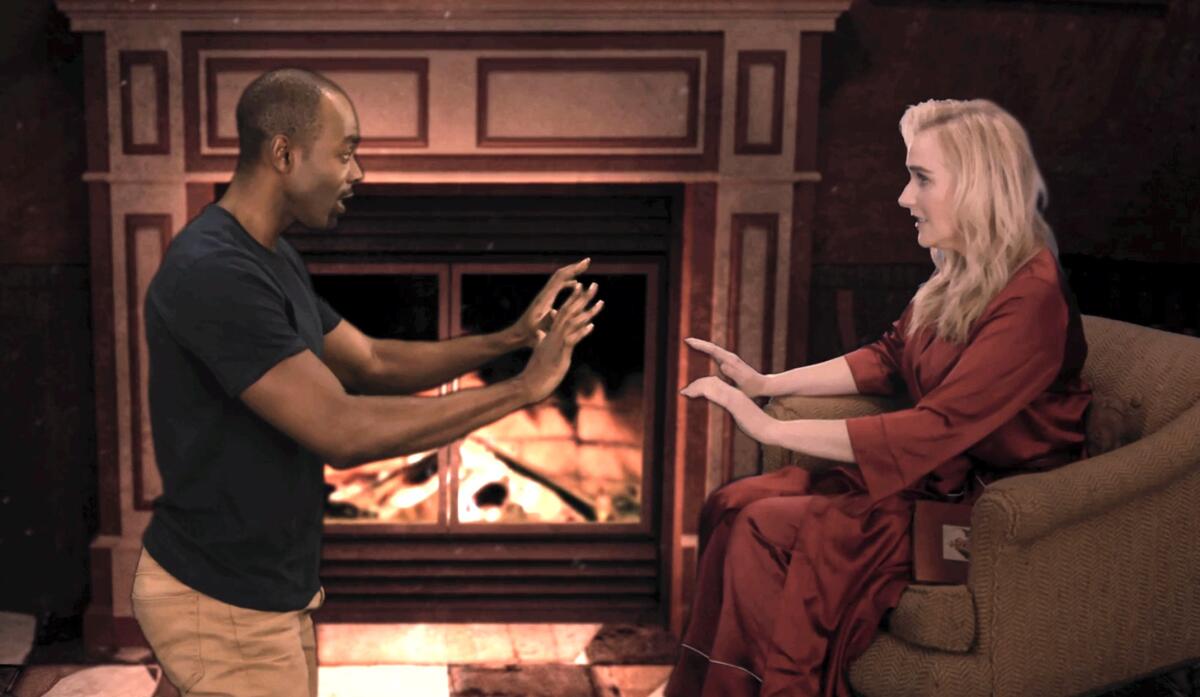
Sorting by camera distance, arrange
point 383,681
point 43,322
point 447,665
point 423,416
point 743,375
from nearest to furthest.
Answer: point 423,416
point 743,375
point 383,681
point 447,665
point 43,322

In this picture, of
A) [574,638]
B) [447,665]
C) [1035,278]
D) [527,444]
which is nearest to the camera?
[1035,278]

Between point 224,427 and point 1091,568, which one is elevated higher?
point 224,427

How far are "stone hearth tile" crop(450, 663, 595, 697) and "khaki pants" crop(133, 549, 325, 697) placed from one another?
1.23 metres

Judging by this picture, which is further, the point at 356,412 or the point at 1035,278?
the point at 1035,278

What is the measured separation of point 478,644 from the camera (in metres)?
3.50

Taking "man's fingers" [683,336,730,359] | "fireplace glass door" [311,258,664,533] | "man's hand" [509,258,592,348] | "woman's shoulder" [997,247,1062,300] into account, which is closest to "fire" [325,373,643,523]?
"fireplace glass door" [311,258,664,533]

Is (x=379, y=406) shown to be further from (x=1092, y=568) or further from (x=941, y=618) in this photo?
(x=1092, y=568)

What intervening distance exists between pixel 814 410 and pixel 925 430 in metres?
0.45

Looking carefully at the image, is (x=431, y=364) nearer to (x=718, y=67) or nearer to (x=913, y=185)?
(x=913, y=185)

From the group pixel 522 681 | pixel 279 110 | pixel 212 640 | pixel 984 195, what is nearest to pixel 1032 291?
pixel 984 195

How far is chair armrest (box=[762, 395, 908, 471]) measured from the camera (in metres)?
2.74

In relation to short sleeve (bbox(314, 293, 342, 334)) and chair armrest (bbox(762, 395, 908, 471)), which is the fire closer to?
Answer: chair armrest (bbox(762, 395, 908, 471))

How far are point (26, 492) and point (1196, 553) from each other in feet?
9.43

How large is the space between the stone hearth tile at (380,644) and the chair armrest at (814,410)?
112 cm
